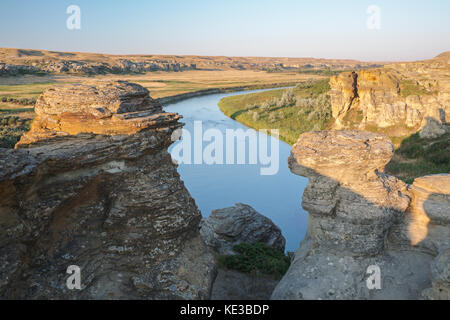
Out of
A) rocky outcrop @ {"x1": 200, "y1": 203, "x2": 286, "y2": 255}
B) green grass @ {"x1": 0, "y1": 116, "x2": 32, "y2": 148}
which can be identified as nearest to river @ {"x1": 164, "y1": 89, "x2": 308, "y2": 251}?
rocky outcrop @ {"x1": 200, "y1": 203, "x2": 286, "y2": 255}

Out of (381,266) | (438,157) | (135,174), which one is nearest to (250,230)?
(381,266)

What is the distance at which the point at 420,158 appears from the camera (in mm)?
25609

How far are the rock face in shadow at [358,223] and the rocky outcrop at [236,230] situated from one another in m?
5.14

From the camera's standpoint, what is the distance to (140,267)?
353 inches

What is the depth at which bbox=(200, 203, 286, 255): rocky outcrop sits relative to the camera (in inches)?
592

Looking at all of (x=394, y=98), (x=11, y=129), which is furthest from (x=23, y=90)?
(x=394, y=98)

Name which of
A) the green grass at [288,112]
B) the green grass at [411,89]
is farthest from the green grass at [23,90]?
the green grass at [411,89]

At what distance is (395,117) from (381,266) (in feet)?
83.8

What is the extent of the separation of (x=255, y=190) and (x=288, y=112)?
2905 cm

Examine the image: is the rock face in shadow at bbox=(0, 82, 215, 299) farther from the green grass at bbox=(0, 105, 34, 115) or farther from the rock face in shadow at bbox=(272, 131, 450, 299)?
the green grass at bbox=(0, 105, 34, 115)

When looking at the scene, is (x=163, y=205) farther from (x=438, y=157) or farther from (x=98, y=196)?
(x=438, y=157)

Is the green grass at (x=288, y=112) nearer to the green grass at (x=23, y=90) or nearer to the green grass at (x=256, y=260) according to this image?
the green grass at (x=256, y=260)

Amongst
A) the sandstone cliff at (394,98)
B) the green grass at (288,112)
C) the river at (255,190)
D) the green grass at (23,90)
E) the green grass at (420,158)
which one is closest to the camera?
the river at (255,190)

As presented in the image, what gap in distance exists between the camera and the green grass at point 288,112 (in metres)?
43.3
